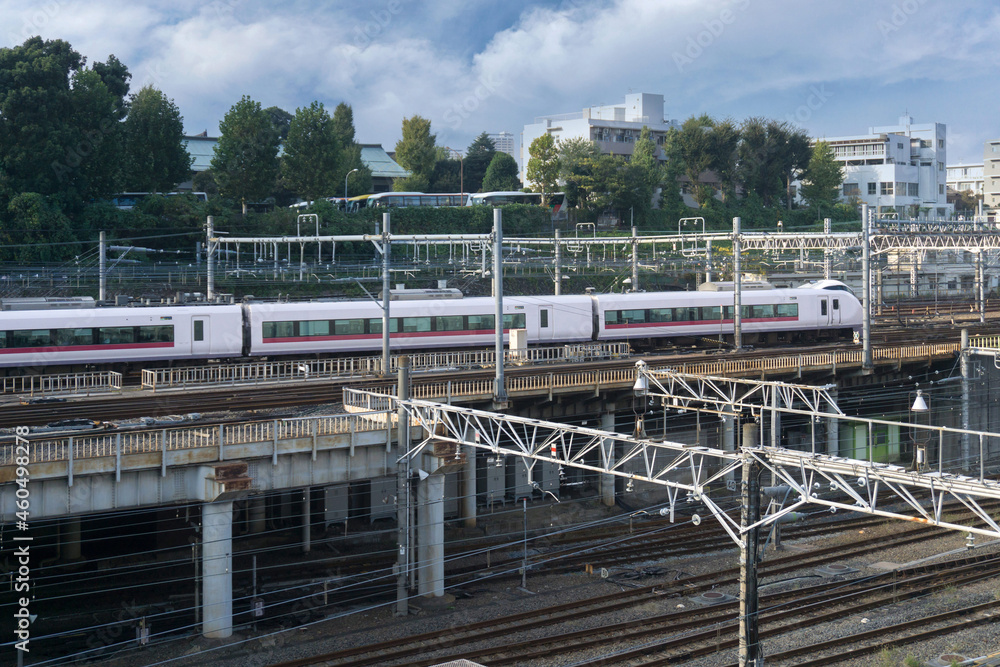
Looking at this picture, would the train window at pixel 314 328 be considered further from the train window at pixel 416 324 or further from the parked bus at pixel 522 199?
the parked bus at pixel 522 199

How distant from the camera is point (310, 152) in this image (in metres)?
64.2

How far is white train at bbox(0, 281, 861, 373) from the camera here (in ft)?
105

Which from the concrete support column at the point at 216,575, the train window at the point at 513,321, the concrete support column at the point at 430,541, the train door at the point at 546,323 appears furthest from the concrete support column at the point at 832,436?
the concrete support column at the point at 216,575

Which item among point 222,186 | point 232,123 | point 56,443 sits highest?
point 232,123

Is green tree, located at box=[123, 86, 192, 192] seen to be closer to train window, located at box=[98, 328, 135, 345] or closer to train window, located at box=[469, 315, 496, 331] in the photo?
train window, located at box=[98, 328, 135, 345]

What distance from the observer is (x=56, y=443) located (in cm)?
1870

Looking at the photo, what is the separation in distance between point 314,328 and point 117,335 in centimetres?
671

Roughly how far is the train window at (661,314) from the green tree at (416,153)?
4827 centimetres

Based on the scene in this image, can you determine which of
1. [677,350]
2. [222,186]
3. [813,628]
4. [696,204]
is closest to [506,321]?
[677,350]

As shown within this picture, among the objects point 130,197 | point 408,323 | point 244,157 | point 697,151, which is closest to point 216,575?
point 408,323

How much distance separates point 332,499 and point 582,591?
8771mm

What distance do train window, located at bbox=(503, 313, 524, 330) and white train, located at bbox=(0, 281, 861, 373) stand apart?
5 cm

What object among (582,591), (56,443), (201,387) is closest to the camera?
(56,443)

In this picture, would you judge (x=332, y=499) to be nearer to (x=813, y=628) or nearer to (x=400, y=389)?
(x=400, y=389)
